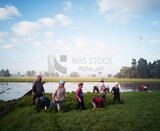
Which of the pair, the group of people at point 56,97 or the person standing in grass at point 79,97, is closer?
the group of people at point 56,97

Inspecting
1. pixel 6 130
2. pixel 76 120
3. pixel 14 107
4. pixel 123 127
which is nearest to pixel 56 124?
pixel 76 120

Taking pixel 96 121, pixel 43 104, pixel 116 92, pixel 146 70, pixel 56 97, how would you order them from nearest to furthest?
pixel 96 121, pixel 56 97, pixel 43 104, pixel 116 92, pixel 146 70

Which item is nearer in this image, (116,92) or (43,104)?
(43,104)

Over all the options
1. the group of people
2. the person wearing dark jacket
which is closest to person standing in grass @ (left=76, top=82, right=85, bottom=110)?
the group of people

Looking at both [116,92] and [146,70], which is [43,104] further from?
[146,70]

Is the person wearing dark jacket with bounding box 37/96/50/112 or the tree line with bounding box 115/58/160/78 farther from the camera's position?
the tree line with bounding box 115/58/160/78

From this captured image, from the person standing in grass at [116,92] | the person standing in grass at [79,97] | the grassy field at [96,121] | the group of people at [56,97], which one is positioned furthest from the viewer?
the person standing in grass at [116,92]

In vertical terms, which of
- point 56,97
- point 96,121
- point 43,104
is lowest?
point 96,121

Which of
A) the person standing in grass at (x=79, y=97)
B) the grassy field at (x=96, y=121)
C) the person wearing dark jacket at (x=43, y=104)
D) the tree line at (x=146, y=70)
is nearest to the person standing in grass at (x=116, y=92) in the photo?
the person standing in grass at (x=79, y=97)

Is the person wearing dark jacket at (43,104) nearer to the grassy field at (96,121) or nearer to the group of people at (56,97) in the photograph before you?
the group of people at (56,97)

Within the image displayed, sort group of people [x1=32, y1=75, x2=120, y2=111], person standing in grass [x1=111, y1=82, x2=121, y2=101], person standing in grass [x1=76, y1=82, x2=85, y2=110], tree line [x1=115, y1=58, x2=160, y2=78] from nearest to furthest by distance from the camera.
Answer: group of people [x1=32, y1=75, x2=120, y2=111] < person standing in grass [x1=76, y1=82, x2=85, y2=110] < person standing in grass [x1=111, y1=82, x2=121, y2=101] < tree line [x1=115, y1=58, x2=160, y2=78]

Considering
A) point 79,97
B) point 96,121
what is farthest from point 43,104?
point 96,121

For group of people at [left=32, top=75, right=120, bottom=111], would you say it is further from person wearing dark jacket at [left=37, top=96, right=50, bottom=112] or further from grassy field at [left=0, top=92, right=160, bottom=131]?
grassy field at [left=0, top=92, right=160, bottom=131]

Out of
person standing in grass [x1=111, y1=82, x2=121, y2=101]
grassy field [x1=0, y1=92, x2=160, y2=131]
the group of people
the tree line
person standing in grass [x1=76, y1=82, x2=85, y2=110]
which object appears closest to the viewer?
grassy field [x1=0, y1=92, x2=160, y2=131]
